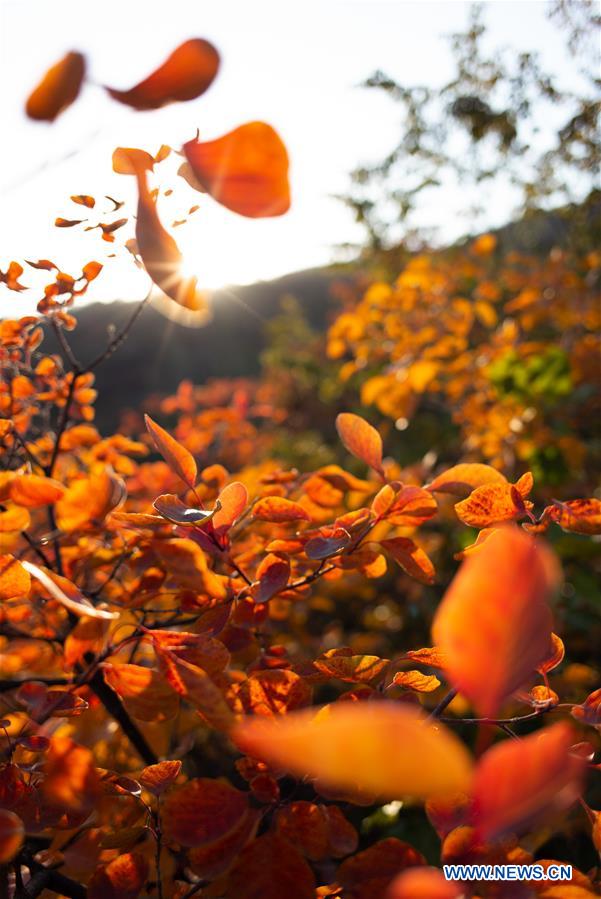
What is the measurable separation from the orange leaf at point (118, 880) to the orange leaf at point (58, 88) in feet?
1.73

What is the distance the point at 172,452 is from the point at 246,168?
0.83 ft

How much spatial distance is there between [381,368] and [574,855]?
8.33ft

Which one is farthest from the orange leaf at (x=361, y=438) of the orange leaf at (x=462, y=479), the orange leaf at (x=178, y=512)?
the orange leaf at (x=178, y=512)

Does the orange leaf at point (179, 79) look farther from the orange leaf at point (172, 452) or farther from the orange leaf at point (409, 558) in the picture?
the orange leaf at point (409, 558)

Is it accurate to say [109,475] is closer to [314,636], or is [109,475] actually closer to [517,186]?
[314,636]

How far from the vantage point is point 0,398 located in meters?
1.01

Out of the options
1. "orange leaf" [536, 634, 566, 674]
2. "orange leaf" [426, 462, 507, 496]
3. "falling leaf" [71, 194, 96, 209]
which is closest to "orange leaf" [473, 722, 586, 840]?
"orange leaf" [536, 634, 566, 674]

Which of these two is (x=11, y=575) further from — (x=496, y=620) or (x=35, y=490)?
(x=496, y=620)


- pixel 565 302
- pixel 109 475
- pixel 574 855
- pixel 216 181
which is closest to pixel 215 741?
pixel 574 855

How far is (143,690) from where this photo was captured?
0.53 m

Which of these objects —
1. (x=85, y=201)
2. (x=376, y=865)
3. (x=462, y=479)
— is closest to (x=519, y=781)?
(x=376, y=865)

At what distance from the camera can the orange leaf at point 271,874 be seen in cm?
45

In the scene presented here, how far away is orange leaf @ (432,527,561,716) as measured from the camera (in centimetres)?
24

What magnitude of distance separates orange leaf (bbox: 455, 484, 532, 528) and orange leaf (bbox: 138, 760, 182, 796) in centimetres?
32
